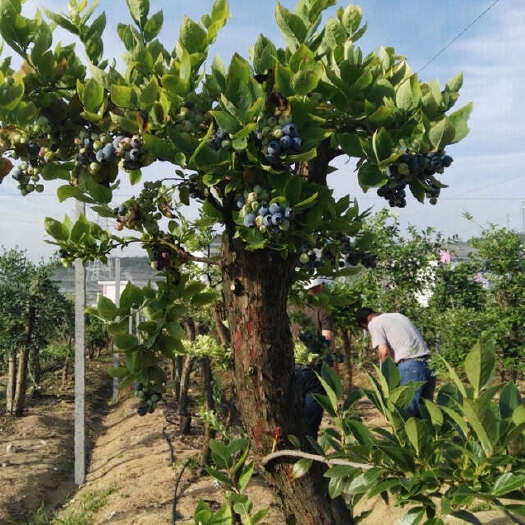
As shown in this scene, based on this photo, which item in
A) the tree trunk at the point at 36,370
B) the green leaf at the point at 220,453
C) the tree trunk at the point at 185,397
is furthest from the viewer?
the tree trunk at the point at 36,370

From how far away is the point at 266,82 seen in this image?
117 cm

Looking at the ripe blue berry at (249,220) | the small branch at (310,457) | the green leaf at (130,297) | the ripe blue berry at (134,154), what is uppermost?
the ripe blue berry at (134,154)

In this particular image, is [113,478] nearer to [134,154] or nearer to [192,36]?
[134,154]

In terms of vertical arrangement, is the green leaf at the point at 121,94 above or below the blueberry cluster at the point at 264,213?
above

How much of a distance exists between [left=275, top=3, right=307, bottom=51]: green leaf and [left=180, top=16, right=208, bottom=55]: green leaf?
15cm

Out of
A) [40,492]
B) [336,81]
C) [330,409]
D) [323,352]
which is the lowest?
[40,492]

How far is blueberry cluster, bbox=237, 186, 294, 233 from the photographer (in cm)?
114

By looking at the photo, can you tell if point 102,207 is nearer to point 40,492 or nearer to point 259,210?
point 259,210

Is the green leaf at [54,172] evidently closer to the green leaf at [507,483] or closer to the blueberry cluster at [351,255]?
the blueberry cluster at [351,255]

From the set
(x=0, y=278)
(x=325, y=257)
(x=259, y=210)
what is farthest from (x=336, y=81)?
(x=0, y=278)

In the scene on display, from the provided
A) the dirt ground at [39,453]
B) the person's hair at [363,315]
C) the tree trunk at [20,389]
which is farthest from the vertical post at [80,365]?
the tree trunk at [20,389]

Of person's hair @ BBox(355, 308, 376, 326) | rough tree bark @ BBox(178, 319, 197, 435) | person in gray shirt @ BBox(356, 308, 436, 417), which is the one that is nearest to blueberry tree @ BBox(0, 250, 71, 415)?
rough tree bark @ BBox(178, 319, 197, 435)

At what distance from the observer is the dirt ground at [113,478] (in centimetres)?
607

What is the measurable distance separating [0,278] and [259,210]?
1326 cm
